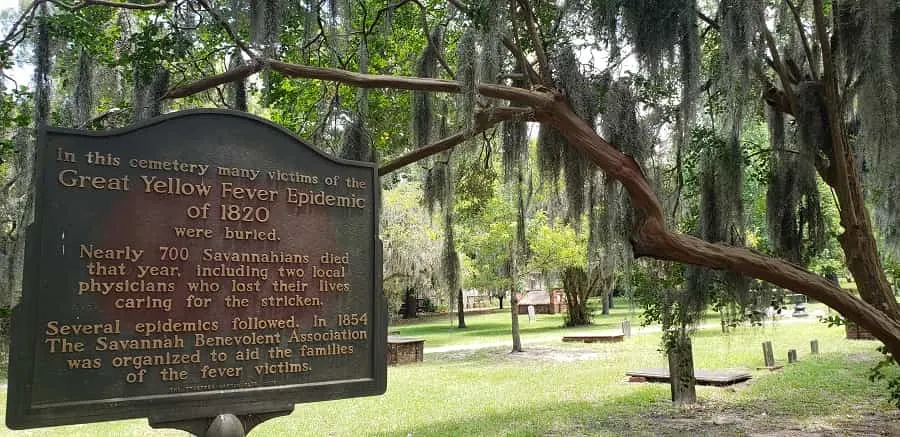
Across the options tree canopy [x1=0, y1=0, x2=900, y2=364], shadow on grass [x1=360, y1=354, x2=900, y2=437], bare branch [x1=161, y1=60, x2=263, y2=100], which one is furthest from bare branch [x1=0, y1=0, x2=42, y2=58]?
shadow on grass [x1=360, y1=354, x2=900, y2=437]

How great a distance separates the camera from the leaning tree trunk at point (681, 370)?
27.9 ft

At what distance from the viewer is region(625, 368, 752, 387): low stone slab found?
956cm

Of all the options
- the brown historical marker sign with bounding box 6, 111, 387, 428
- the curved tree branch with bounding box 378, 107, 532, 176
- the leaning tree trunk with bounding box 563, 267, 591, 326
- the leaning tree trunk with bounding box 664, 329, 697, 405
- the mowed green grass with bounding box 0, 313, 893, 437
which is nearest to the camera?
the brown historical marker sign with bounding box 6, 111, 387, 428

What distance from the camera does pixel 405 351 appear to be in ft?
49.8

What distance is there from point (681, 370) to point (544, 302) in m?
29.3

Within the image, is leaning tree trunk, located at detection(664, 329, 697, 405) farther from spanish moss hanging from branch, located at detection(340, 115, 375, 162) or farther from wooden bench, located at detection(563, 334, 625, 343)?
wooden bench, located at detection(563, 334, 625, 343)

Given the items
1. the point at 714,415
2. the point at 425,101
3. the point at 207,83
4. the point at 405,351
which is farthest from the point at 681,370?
the point at 405,351

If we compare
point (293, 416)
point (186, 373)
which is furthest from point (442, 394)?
point (186, 373)

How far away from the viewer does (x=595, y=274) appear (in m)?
22.7

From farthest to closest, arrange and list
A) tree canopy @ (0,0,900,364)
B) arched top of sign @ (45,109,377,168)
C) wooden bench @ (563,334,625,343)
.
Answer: wooden bench @ (563,334,625,343) → tree canopy @ (0,0,900,364) → arched top of sign @ (45,109,377,168)

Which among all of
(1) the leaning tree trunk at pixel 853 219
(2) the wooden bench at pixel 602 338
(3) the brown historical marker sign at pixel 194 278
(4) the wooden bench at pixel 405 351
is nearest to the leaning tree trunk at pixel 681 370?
(1) the leaning tree trunk at pixel 853 219

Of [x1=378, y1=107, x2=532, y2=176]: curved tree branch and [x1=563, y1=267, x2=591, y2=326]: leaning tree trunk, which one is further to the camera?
[x1=563, y1=267, x2=591, y2=326]: leaning tree trunk

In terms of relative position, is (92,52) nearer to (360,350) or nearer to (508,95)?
(508,95)

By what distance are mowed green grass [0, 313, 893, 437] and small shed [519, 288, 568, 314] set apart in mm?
21332
